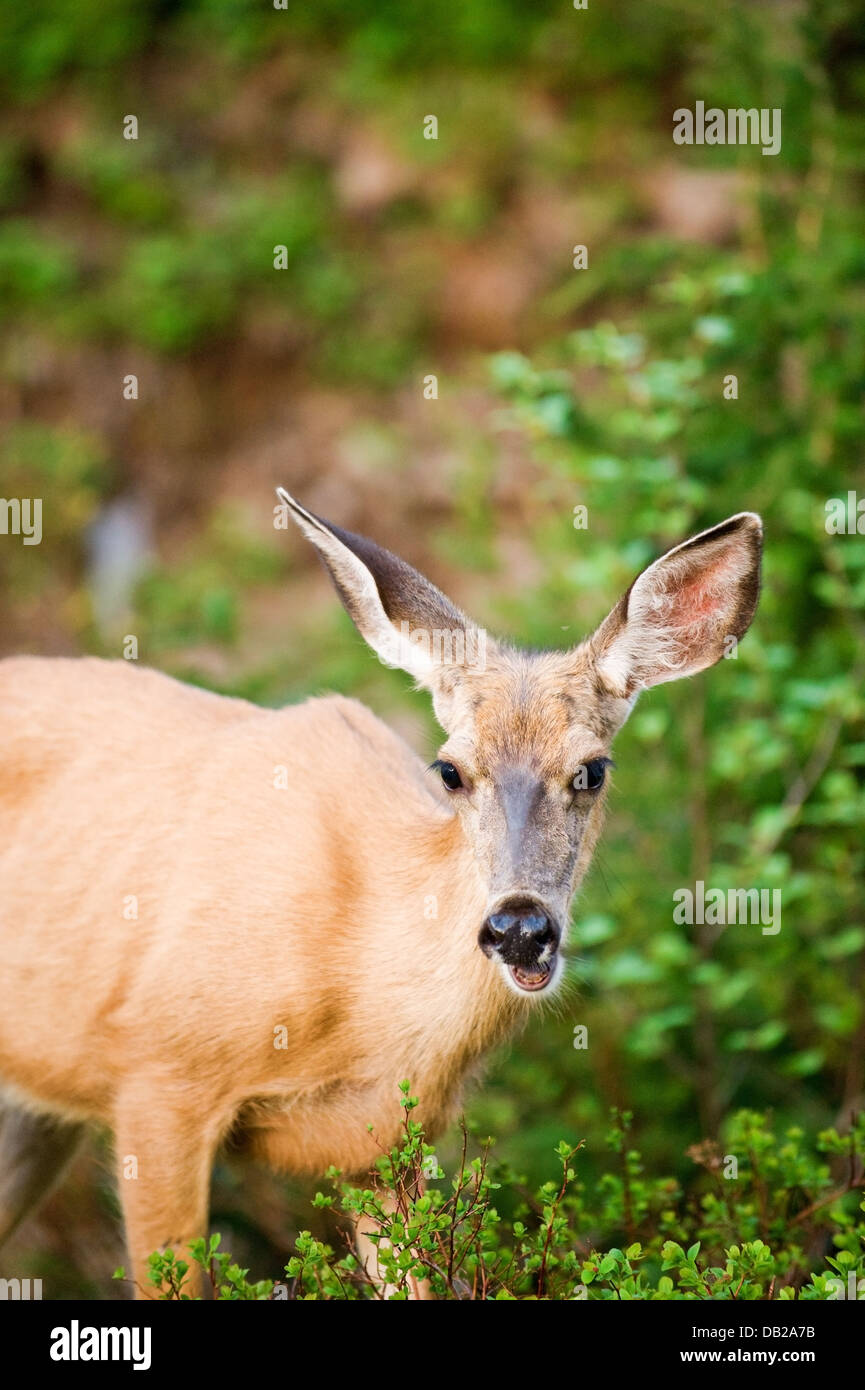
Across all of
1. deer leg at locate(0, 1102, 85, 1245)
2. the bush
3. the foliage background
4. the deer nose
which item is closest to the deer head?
the deer nose

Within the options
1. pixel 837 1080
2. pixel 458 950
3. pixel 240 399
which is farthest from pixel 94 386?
pixel 458 950

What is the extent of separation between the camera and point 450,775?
476 cm

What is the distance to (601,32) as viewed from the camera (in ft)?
44.7

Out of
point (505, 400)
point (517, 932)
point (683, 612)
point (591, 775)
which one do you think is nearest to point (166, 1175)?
point (517, 932)

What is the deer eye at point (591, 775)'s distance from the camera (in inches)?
183

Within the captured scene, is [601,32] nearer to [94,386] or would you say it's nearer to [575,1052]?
[94,386]

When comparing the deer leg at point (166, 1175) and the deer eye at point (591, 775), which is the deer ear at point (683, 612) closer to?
the deer eye at point (591, 775)

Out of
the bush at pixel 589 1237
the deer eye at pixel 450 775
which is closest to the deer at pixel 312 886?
the deer eye at pixel 450 775

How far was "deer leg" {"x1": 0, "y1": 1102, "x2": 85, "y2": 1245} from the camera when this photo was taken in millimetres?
5750

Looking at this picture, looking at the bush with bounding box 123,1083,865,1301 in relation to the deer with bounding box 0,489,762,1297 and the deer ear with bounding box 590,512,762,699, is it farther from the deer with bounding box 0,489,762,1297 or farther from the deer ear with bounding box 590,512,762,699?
the deer ear with bounding box 590,512,762,699

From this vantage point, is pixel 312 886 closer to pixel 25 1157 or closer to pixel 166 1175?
pixel 166 1175

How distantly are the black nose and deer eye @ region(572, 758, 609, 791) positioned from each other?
20.2 inches

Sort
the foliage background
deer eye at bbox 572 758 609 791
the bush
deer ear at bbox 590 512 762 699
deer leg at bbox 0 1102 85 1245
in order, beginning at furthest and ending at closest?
the foliage background < deer leg at bbox 0 1102 85 1245 < deer ear at bbox 590 512 762 699 < deer eye at bbox 572 758 609 791 < the bush

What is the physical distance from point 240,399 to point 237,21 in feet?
12.8
